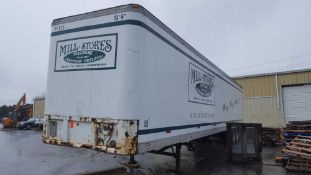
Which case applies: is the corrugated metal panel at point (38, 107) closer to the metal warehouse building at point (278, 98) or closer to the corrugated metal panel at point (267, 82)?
the corrugated metal panel at point (267, 82)

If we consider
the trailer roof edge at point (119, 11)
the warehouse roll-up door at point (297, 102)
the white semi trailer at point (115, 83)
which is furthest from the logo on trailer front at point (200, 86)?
the warehouse roll-up door at point (297, 102)

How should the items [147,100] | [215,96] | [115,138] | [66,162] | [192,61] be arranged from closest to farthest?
[115,138]
[147,100]
[192,61]
[215,96]
[66,162]

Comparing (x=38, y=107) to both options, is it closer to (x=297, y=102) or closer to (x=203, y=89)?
(x=297, y=102)

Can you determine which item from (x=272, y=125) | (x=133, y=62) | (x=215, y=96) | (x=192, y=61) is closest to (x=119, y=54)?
(x=133, y=62)

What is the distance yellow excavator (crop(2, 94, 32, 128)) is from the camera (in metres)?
36.2

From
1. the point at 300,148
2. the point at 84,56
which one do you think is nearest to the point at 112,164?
the point at 84,56

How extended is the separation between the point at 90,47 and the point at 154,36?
4.39 ft

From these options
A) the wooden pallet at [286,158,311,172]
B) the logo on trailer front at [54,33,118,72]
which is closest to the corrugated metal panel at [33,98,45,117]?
the wooden pallet at [286,158,311,172]

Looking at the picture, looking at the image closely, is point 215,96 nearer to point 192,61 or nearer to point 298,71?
point 192,61

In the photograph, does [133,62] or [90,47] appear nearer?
[133,62]

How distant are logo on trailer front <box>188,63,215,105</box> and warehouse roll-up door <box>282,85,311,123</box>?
1382 cm

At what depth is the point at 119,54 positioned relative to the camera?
5.85m

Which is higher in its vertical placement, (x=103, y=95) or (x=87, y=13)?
(x=87, y=13)

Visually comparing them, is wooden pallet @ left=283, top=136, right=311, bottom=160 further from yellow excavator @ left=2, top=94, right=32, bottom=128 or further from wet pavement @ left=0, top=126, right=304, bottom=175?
yellow excavator @ left=2, top=94, right=32, bottom=128
